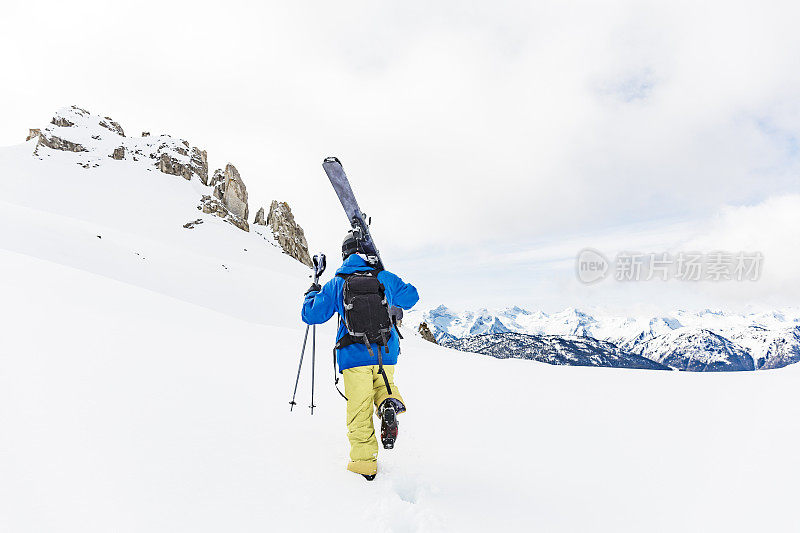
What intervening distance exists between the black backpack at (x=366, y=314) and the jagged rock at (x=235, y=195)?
226 feet

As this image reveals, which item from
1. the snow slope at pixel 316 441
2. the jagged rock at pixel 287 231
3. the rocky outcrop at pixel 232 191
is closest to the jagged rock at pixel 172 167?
the rocky outcrop at pixel 232 191

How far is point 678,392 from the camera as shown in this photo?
841cm

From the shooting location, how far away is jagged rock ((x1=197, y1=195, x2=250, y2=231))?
61594 millimetres

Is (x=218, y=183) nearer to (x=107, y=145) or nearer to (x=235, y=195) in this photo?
(x=235, y=195)

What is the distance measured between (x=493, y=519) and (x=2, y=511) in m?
3.69

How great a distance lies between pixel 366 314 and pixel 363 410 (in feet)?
3.58

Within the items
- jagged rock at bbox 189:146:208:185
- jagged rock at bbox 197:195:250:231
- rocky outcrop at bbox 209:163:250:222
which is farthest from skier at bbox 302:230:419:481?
jagged rock at bbox 189:146:208:185

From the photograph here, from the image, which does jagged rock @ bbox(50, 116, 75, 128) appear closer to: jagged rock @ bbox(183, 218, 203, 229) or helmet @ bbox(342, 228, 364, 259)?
jagged rock @ bbox(183, 218, 203, 229)

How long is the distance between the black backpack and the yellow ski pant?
0.47 feet

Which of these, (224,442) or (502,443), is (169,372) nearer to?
(224,442)

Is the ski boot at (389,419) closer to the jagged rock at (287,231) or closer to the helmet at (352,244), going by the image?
the helmet at (352,244)

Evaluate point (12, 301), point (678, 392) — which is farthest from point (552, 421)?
point (12, 301)

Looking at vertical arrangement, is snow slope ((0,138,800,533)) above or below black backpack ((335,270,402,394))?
below

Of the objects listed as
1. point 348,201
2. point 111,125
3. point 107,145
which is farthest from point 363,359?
point 111,125
